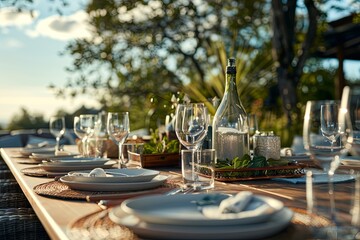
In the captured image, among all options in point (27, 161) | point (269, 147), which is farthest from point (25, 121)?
point (269, 147)

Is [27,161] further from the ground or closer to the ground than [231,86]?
closer to the ground

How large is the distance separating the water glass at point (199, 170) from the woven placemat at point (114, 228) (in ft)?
1.47

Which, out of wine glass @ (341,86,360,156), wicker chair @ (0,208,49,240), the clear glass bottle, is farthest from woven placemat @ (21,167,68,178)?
wine glass @ (341,86,360,156)

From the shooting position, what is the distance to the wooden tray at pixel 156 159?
239 cm

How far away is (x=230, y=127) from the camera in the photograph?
2.15m

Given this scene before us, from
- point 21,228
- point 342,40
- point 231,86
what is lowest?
point 21,228

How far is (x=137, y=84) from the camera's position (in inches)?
367

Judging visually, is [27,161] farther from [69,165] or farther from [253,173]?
[253,173]

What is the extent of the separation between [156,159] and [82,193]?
906 mm

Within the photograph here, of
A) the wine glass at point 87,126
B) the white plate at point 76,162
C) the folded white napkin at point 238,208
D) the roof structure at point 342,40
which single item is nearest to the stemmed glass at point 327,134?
the folded white napkin at point 238,208

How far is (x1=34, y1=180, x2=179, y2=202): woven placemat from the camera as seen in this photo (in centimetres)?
145

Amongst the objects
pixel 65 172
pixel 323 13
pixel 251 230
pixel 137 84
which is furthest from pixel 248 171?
pixel 137 84

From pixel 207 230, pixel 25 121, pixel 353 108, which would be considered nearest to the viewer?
pixel 207 230

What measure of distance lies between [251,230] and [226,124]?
123 centimetres
